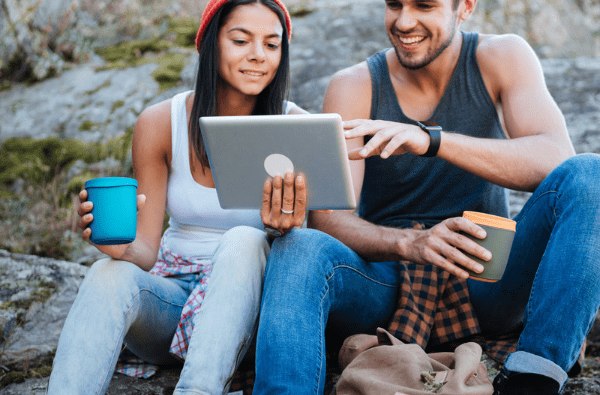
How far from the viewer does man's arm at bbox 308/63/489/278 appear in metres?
1.53

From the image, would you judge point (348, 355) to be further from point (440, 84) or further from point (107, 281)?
point (440, 84)

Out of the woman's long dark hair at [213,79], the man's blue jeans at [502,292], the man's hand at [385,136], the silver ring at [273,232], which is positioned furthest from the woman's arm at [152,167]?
the man's hand at [385,136]

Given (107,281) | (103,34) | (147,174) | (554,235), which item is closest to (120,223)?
(107,281)

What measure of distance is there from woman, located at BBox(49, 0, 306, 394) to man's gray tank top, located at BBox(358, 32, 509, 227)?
19.9 inches

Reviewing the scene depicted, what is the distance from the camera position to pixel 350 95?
7.75 feet

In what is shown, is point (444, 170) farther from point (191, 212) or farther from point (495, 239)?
point (191, 212)

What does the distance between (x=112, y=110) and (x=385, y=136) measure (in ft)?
11.5

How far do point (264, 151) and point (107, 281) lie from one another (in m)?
0.68

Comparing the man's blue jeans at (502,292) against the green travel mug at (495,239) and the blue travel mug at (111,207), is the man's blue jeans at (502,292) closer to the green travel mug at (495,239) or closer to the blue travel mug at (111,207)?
the green travel mug at (495,239)

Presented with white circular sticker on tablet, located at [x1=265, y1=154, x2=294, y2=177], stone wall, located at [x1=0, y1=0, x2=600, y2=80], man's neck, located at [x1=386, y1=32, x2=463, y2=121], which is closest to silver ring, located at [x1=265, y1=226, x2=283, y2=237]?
white circular sticker on tablet, located at [x1=265, y1=154, x2=294, y2=177]

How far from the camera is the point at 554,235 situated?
5.26 ft

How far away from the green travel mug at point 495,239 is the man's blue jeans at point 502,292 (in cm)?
17

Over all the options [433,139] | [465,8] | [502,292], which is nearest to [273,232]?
[433,139]

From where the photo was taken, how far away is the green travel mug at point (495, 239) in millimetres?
1454
